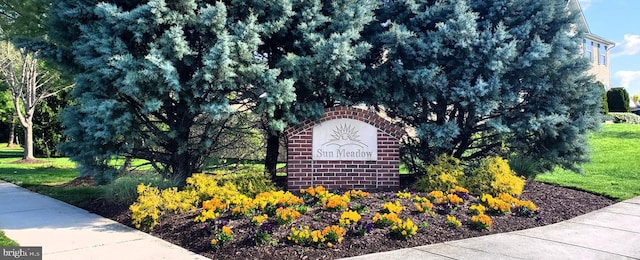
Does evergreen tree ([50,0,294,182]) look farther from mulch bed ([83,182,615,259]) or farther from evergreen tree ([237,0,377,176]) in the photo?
mulch bed ([83,182,615,259])

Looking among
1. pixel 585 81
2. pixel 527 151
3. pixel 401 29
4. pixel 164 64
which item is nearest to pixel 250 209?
pixel 164 64

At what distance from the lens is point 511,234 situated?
5.76 m

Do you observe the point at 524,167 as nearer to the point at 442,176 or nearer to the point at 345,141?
the point at 442,176

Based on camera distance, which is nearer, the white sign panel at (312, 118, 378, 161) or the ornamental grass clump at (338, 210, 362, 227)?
the ornamental grass clump at (338, 210, 362, 227)

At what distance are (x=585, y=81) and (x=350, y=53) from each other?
4433 mm

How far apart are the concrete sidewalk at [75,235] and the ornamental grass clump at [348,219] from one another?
1.65 meters

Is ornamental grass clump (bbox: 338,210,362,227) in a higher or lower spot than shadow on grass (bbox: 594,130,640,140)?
lower

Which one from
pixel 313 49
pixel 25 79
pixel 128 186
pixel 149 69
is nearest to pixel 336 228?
pixel 313 49

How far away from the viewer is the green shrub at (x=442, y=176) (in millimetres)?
7645

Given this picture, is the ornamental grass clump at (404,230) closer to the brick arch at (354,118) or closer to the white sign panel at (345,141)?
the white sign panel at (345,141)

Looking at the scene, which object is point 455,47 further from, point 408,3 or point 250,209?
point 250,209

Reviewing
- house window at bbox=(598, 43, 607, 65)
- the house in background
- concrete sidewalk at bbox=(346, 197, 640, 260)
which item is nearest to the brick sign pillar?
concrete sidewalk at bbox=(346, 197, 640, 260)

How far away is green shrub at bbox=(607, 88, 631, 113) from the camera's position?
29.5m

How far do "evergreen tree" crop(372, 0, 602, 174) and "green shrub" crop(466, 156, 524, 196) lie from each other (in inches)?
26.0
